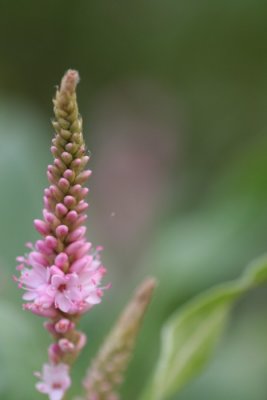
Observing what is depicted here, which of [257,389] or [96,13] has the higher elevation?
[96,13]

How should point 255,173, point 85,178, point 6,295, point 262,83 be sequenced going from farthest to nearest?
1. point 262,83
2. point 255,173
3. point 6,295
4. point 85,178

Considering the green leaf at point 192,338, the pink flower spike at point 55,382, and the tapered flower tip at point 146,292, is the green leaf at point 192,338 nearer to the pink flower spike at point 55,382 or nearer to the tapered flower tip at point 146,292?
the tapered flower tip at point 146,292

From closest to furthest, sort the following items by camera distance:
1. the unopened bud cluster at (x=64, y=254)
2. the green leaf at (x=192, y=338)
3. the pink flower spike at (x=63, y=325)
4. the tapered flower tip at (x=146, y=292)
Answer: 1. the unopened bud cluster at (x=64, y=254)
2. the pink flower spike at (x=63, y=325)
3. the tapered flower tip at (x=146, y=292)
4. the green leaf at (x=192, y=338)

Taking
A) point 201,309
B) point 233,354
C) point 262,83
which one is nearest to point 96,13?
point 262,83

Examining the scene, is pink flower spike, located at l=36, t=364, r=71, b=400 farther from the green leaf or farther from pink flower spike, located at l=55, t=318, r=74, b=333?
the green leaf

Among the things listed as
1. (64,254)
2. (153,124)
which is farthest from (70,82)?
(153,124)

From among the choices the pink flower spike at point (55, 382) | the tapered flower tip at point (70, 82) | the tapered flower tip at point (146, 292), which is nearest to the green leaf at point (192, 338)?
the tapered flower tip at point (146, 292)

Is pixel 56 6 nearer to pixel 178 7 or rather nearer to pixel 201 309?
pixel 178 7
